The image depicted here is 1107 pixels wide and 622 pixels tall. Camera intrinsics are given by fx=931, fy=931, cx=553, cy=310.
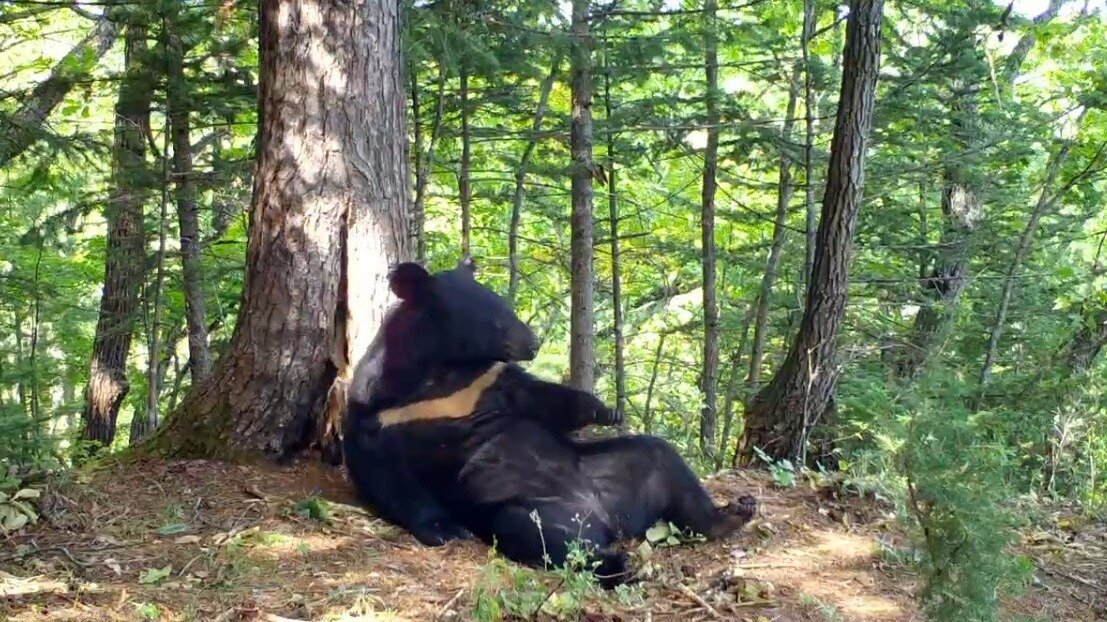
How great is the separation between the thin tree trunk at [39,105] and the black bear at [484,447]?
3.22 metres

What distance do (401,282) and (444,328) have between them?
34cm

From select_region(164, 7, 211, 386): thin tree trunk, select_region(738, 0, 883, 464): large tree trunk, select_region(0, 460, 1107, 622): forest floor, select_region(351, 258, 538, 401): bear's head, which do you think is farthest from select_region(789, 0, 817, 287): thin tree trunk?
select_region(164, 7, 211, 386): thin tree trunk

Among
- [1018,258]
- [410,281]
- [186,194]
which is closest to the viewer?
[410,281]

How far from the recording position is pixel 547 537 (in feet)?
14.7

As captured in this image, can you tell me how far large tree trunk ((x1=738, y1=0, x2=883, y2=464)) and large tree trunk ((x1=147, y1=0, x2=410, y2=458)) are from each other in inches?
111

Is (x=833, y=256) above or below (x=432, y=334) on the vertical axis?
above

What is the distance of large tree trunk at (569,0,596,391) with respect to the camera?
881 centimetres

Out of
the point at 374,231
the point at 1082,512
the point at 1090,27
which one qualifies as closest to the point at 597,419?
the point at 374,231

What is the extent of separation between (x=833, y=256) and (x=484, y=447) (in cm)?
283

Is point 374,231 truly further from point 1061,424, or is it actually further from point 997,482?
point 1061,424

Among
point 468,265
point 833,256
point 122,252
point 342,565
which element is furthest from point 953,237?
point 122,252

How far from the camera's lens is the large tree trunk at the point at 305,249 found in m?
5.28

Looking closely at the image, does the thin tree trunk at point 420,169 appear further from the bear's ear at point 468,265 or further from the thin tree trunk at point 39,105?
the bear's ear at point 468,265

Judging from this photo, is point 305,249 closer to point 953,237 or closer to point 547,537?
point 547,537
